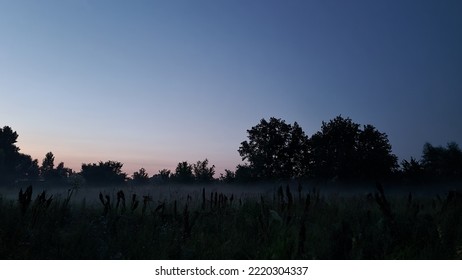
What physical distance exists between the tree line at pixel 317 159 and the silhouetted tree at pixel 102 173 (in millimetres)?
4805

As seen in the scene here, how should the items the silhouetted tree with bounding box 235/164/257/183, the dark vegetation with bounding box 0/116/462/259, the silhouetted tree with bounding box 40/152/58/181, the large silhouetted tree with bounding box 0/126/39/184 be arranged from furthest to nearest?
1. the silhouetted tree with bounding box 40/152/58/181
2. the large silhouetted tree with bounding box 0/126/39/184
3. the silhouetted tree with bounding box 235/164/257/183
4. the dark vegetation with bounding box 0/116/462/259

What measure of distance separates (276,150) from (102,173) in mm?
30839

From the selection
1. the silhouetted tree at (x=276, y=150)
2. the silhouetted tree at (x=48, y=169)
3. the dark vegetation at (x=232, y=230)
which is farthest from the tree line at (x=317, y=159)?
the dark vegetation at (x=232, y=230)

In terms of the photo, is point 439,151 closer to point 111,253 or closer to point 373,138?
point 373,138

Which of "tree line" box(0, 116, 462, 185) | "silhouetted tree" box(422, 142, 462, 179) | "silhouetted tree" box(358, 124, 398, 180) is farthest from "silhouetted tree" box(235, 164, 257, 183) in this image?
"silhouetted tree" box(422, 142, 462, 179)

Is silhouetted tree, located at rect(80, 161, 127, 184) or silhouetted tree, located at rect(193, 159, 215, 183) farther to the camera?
silhouetted tree, located at rect(80, 161, 127, 184)

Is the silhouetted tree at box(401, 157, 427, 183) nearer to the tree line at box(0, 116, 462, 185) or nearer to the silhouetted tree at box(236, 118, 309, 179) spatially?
the tree line at box(0, 116, 462, 185)

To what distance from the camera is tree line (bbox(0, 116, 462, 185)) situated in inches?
1352

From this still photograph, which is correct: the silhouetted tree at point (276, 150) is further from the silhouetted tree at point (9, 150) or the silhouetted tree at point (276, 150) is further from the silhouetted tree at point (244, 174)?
the silhouetted tree at point (9, 150)

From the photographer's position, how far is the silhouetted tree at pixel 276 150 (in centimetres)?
4388

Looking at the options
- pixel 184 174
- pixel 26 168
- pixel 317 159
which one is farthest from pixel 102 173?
pixel 317 159

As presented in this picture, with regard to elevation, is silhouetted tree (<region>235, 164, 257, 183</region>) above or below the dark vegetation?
above

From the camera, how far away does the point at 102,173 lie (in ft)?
188
